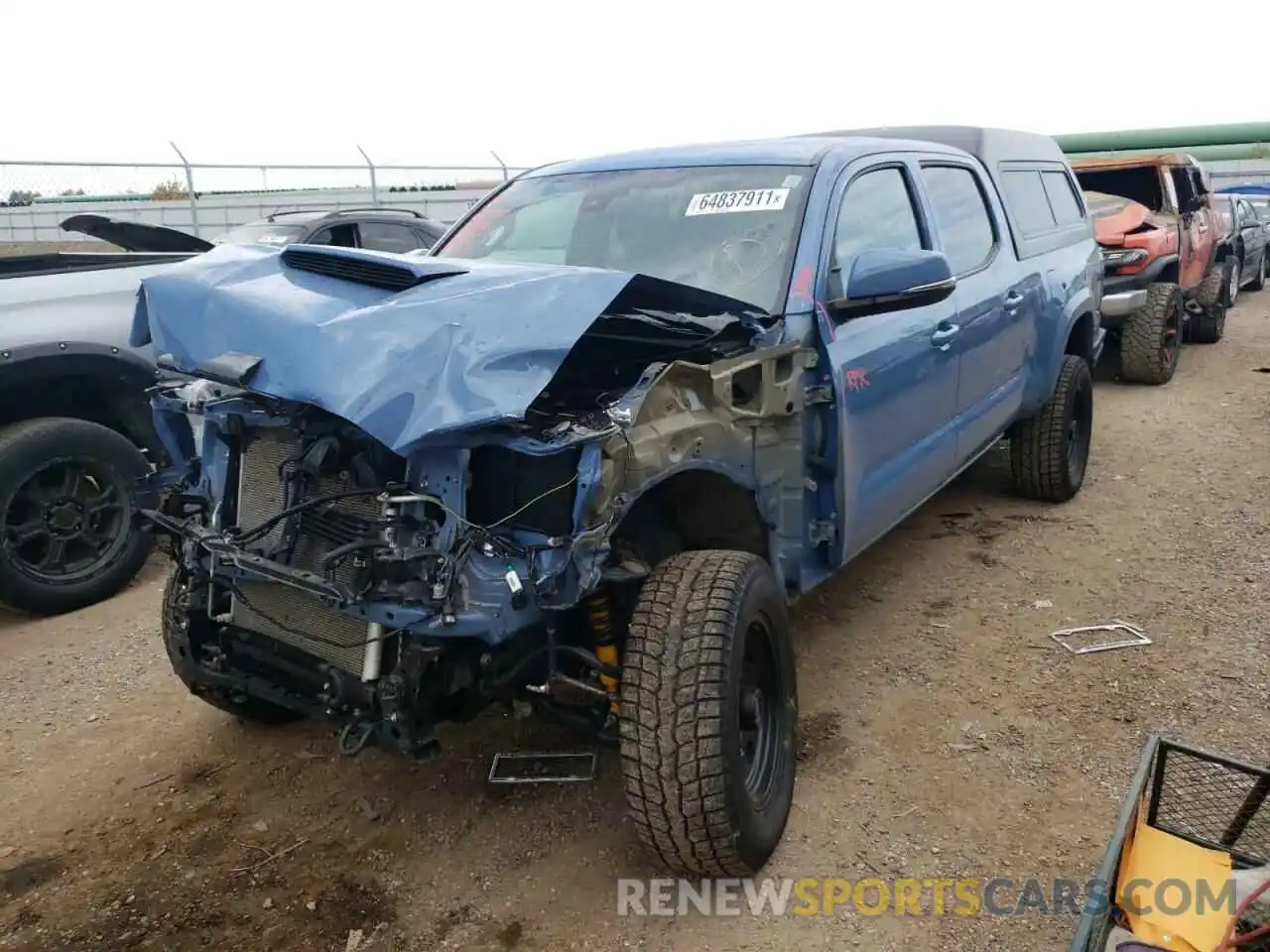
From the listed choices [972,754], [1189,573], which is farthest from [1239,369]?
[972,754]

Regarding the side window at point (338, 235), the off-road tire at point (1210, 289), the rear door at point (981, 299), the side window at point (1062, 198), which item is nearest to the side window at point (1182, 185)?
the off-road tire at point (1210, 289)

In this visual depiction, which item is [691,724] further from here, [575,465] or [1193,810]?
[1193,810]

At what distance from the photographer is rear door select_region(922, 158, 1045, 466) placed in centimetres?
429

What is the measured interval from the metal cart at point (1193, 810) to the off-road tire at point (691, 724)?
0.82m

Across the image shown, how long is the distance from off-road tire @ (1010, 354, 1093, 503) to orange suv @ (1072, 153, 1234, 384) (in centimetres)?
289

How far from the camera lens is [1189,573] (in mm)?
4727

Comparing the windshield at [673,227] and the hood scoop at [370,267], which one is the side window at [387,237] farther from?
the hood scoop at [370,267]

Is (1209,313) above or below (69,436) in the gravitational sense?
below

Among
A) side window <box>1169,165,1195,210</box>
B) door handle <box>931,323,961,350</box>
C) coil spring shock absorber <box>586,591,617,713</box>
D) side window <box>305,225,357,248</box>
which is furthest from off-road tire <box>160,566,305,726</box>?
side window <box>1169,165,1195,210</box>

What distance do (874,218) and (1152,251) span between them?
6.27 m

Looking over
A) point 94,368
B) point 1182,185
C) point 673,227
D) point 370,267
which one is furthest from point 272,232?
point 1182,185

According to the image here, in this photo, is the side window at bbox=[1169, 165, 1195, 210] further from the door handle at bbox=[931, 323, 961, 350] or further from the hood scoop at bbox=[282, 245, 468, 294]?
the hood scoop at bbox=[282, 245, 468, 294]

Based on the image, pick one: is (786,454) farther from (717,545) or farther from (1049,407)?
(1049,407)

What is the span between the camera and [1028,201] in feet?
17.8
